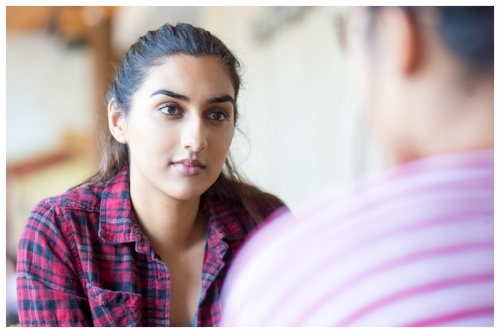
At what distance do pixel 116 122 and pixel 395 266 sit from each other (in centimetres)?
41

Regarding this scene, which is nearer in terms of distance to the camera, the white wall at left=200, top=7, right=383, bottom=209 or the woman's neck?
the woman's neck

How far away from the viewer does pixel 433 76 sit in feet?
2.05

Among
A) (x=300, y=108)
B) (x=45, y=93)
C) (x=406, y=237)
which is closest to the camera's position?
(x=406, y=237)

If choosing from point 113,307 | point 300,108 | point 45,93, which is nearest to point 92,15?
point 45,93

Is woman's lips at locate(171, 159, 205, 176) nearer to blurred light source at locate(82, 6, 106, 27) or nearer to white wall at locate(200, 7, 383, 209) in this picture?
white wall at locate(200, 7, 383, 209)

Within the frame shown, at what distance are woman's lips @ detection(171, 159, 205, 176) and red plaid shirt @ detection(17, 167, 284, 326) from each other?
0.11 meters

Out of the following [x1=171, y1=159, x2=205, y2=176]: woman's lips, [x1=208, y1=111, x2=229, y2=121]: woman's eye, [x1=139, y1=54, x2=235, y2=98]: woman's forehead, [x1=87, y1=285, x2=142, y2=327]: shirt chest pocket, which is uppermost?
[x1=139, y1=54, x2=235, y2=98]: woman's forehead

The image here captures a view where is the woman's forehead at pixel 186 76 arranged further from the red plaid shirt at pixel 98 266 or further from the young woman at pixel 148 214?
the red plaid shirt at pixel 98 266

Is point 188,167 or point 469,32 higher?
point 469,32

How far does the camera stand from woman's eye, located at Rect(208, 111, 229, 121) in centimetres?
63

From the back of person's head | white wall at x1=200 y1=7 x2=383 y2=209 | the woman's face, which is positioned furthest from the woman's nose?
white wall at x1=200 y1=7 x2=383 y2=209

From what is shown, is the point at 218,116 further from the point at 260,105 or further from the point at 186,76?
the point at 260,105

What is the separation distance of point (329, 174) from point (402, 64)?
539mm

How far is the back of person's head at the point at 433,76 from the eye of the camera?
2.03ft
